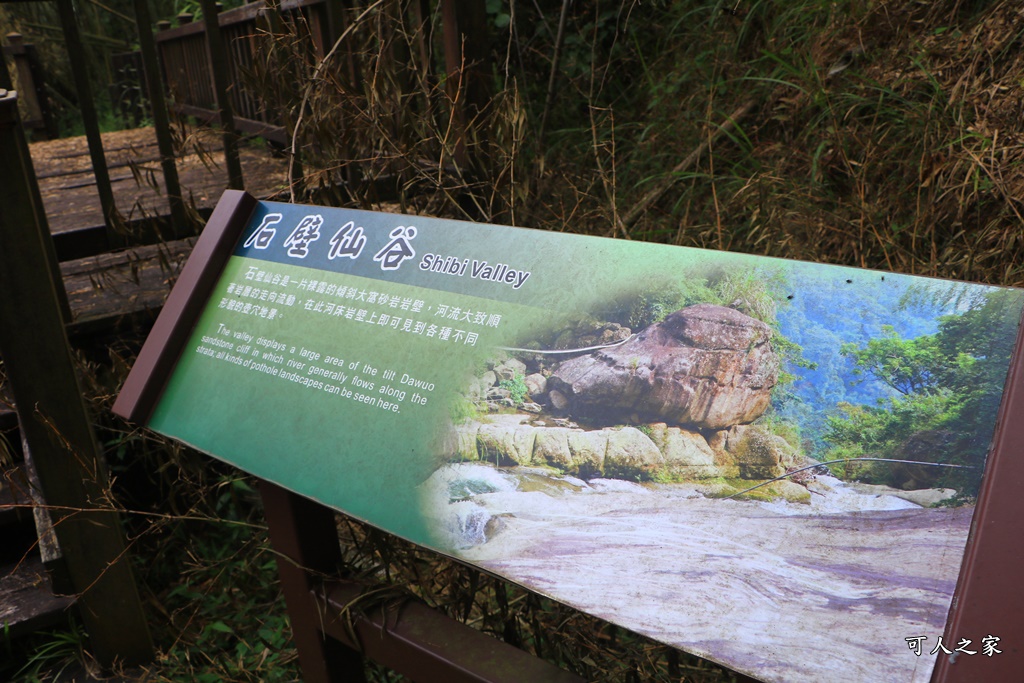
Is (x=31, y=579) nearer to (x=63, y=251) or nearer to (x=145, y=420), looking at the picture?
(x=63, y=251)

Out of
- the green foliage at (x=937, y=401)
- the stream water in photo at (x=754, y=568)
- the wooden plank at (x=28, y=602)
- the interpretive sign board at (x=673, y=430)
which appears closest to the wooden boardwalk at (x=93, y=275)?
the wooden plank at (x=28, y=602)

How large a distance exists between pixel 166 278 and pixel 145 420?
1.77 metres

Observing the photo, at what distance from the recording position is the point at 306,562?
5.35 feet

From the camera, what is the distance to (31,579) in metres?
2.45

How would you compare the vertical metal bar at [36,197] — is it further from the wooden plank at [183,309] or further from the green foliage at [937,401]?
the green foliage at [937,401]

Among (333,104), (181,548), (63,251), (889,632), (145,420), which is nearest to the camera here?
(889,632)

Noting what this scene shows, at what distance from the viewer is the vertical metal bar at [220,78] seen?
2.48m

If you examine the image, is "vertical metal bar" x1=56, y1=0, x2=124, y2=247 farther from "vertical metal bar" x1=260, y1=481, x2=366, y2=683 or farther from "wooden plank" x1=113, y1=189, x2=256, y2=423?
"vertical metal bar" x1=260, y1=481, x2=366, y2=683

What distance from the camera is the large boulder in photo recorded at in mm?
1003

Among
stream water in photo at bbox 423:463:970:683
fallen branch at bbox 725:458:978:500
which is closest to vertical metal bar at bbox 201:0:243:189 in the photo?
stream water in photo at bbox 423:463:970:683

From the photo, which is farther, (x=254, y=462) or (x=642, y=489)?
(x=254, y=462)

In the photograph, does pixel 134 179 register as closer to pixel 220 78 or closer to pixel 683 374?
pixel 220 78

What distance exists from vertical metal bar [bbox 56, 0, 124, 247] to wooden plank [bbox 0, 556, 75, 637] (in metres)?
1.04

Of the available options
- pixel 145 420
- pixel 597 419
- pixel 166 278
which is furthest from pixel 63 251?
pixel 597 419
